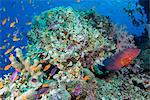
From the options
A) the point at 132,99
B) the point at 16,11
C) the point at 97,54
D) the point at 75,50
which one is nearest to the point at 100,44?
the point at 97,54

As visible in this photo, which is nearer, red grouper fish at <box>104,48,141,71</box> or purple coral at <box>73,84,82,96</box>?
purple coral at <box>73,84,82,96</box>

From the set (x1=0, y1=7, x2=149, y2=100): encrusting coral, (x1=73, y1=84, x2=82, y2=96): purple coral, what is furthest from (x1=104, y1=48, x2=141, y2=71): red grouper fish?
(x1=73, y1=84, x2=82, y2=96): purple coral

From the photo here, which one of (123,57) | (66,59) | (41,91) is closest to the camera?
(41,91)

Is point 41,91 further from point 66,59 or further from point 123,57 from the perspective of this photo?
point 123,57

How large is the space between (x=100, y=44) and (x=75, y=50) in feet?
2.57

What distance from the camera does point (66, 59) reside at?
517cm

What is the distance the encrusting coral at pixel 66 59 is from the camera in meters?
4.19

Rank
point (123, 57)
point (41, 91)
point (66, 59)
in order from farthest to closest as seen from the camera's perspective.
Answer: point (66, 59) → point (123, 57) → point (41, 91)

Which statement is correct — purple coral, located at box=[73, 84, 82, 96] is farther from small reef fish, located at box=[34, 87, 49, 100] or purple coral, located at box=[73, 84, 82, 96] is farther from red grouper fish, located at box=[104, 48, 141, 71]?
red grouper fish, located at box=[104, 48, 141, 71]

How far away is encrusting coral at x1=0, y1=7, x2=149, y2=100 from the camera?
419 cm

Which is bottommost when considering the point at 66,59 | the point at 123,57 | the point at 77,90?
the point at 77,90

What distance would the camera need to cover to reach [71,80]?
4488 millimetres

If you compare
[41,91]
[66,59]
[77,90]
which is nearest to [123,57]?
[66,59]

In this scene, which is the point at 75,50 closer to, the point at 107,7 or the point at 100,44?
the point at 100,44
